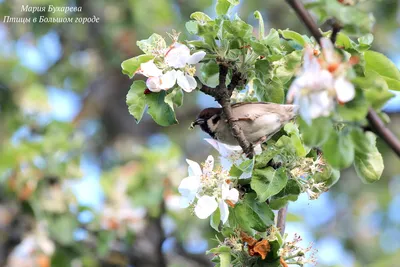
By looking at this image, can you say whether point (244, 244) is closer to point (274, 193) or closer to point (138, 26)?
point (274, 193)

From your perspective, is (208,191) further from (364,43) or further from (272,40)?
(364,43)

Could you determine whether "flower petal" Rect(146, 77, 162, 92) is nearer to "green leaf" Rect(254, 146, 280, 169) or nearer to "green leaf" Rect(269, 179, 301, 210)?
"green leaf" Rect(254, 146, 280, 169)

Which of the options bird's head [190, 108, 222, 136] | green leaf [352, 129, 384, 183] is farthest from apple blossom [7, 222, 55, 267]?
green leaf [352, 129, 384, 183]

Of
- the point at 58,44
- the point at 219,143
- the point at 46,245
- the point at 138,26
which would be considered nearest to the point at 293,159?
the point at 219,143

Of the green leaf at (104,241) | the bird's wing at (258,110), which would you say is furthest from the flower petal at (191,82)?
Answer: the green leaf at (104,241)

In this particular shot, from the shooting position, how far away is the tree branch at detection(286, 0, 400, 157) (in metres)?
1.09

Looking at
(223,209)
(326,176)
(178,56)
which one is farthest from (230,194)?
(178,56)

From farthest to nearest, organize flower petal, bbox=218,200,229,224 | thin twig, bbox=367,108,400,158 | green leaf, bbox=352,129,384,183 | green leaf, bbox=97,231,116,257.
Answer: green leaf, bbox=97,231,116,257
flower petal, bbox=218,200,229,224
green leaf, bbox=352,129,384,183
thin twig, bbox=367,108,400,158

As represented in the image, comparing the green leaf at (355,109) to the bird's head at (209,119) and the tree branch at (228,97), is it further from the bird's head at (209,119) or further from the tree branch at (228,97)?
the bird's head at (209,119)

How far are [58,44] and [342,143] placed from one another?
20.2ft

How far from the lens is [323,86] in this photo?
1183 mm

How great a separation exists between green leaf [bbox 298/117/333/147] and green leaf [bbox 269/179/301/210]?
412mm

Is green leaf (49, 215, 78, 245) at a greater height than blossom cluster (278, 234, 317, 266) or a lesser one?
lesser

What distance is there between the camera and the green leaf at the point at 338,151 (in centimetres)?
121
